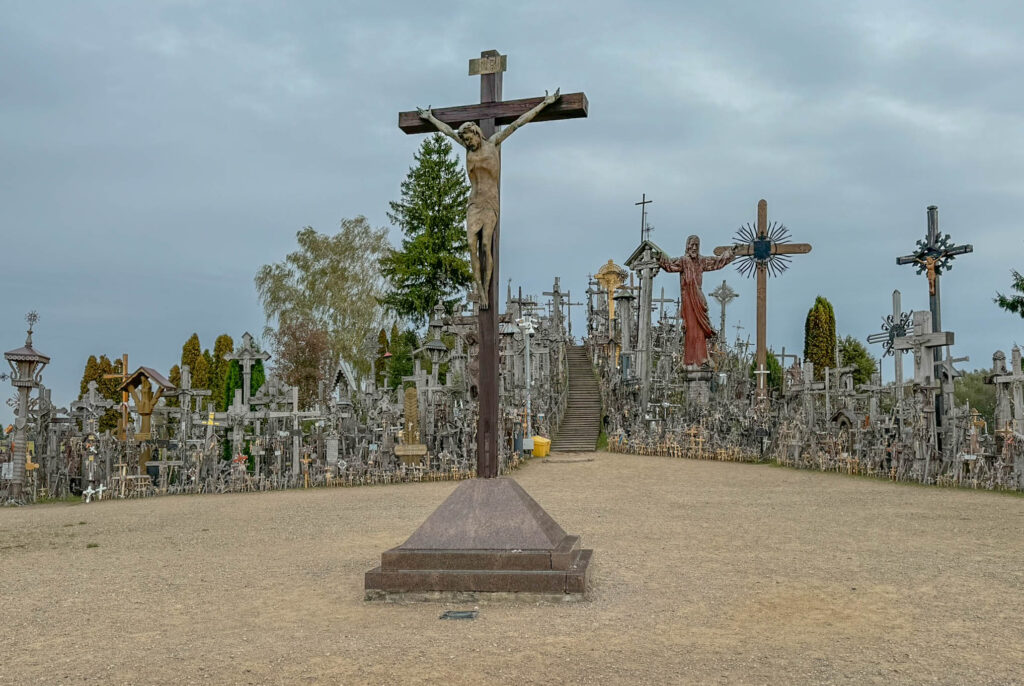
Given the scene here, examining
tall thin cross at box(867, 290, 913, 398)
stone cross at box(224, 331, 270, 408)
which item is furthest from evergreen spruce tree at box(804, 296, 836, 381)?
stone cross at box(224, 331, 270, 408)

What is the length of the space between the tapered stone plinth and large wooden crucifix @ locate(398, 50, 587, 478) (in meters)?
0.46

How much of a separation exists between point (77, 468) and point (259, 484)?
4337 millimetres

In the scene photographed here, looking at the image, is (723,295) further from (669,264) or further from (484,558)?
(484,558)

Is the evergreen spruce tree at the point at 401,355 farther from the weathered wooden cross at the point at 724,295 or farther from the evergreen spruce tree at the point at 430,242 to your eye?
the weathered wooden cross at the point at 724,295

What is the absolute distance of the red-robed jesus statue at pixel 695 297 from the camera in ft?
83.6

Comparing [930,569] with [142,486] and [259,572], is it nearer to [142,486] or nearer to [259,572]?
[259,572]

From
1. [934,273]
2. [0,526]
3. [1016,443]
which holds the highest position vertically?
[934,273]

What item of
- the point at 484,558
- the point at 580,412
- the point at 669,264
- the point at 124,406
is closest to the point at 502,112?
the point at 484,558

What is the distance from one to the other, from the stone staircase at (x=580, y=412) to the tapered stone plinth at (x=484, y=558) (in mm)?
17803

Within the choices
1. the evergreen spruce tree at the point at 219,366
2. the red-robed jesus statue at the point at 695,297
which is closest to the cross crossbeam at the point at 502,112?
the red-robed jesus statue at the point at 695,297

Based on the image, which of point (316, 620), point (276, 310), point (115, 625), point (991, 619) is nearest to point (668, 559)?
point (991, 619)

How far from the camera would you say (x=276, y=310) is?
39406 mm

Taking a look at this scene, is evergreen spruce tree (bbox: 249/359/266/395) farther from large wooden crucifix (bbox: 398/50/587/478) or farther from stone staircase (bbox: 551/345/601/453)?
large wooden crucifix (bbox: 398/50/587/478)

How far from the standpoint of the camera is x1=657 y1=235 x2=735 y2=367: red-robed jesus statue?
1003 inches
